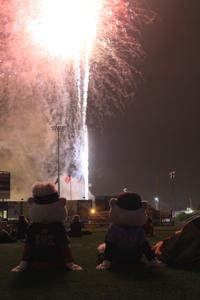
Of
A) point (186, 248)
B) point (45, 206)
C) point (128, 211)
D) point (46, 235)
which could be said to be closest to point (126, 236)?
point (128, 211)

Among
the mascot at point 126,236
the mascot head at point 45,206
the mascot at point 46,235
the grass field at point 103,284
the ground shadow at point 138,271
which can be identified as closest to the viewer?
the grass field at point 103,284

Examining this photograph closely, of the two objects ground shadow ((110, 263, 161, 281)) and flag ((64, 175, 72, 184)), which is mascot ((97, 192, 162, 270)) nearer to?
ground shadow ((110, 263, 161, 281))

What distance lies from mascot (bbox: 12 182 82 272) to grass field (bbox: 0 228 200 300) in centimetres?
33

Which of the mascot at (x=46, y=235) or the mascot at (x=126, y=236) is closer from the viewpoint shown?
the mascot at (x=46, y=235)

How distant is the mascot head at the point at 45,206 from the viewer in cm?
938

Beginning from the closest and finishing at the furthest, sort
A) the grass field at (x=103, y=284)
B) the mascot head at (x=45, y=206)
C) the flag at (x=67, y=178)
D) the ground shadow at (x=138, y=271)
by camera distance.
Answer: the grass field at (x=103, y=284)
the ground shadow at (x=138, y=271)
the mascot head at (x=45, y=206)
the flag at (x=67, y=178)

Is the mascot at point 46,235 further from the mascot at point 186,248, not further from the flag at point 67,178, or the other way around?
the flag at point 67,178

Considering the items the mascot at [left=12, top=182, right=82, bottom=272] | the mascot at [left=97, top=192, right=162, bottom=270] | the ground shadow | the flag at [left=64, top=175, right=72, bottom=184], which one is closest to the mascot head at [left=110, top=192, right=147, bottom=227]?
the mascot at [left=97, top=192, right=162, bottom=270]

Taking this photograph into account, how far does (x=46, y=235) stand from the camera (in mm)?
9227

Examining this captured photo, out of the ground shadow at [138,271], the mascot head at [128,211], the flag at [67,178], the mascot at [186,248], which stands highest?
the flag at [67,178]

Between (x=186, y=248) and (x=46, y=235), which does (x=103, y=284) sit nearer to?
(x=46, y=235)

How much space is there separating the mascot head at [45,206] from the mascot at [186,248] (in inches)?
82.1

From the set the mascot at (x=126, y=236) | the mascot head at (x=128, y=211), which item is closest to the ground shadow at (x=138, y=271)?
the mascot at (x=126, y=236)

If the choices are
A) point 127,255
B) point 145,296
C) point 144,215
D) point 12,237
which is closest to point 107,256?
point 127,255
